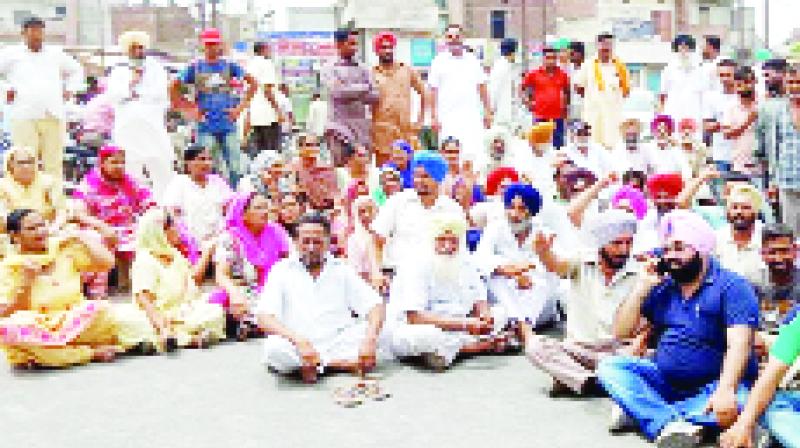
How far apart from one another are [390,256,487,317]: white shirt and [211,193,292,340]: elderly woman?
114cm

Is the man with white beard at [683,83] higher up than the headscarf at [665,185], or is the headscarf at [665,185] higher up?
the man with white beard at [683,83]

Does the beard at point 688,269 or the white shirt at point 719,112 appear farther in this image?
the white shirt at point 719,112

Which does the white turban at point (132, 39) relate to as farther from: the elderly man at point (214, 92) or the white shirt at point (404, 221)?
the white shirt at point (404, 221)

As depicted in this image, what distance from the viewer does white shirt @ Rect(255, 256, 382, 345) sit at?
20.4 feet

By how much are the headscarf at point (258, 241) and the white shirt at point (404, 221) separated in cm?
70

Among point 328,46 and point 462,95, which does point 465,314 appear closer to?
point 462,95

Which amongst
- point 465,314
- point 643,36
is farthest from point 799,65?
point 643,36

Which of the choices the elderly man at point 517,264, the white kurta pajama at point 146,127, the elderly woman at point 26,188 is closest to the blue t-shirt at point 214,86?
the white kurta pajama at point 146,127

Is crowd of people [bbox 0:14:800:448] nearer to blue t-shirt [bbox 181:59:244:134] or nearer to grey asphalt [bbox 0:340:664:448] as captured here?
blue t-shirt [bbox 181:59:244:134]

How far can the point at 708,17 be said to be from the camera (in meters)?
54.9

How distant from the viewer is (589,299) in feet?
20.2

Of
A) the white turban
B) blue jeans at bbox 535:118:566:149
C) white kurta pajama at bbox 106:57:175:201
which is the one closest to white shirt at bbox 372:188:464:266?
white kurta pajama at bbox 106:57:175:201

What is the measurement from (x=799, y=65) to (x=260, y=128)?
22.0 feet

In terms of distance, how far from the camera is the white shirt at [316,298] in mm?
6227
